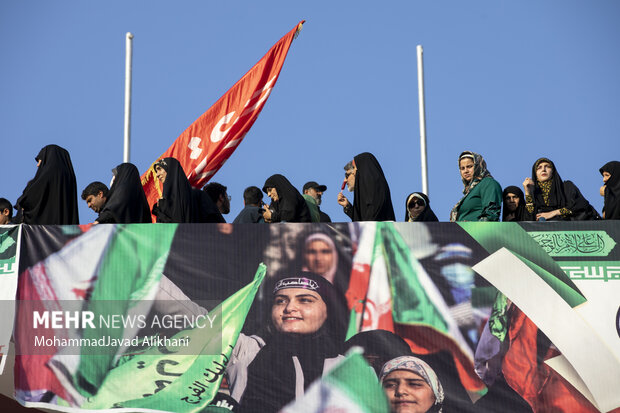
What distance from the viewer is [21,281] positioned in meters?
8.90

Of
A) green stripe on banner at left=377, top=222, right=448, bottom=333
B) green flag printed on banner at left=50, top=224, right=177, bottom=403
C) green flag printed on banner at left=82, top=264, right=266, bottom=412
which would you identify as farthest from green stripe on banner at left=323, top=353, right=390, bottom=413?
green flag printed on banner at left=50, top=224, right=177, bottom=403

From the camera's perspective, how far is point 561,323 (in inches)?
347

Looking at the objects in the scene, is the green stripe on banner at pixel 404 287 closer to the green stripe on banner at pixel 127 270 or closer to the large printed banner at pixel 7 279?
the green stripe on banner at pixel 127 270

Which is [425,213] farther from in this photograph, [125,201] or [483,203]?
[125,201]

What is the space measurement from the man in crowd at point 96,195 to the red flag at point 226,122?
9.15ft

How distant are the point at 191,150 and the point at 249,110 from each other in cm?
97

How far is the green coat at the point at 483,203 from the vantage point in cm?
926

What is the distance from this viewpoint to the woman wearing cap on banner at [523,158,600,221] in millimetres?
9570

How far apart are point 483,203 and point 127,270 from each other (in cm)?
352

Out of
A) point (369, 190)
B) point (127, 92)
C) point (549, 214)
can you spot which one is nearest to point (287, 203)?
point (369, 190)

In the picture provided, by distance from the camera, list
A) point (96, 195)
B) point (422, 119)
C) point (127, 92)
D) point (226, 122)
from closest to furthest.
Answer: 1. point (96, 195)
2. point (226, 122)
3. point (127, 92)
4. point (422, 119)

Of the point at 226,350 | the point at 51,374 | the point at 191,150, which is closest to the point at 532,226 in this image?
the point at 226,350

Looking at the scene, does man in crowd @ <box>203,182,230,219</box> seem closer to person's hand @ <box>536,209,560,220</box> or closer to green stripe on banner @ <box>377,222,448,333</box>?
green stripe on banner @ <box>377,222,448,333</box>

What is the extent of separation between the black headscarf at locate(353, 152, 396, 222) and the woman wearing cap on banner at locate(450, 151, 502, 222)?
72 cm
